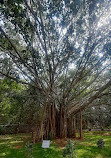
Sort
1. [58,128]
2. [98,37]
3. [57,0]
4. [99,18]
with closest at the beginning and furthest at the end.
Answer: [57,0]
[99,18]
[98,37]
[58,128]

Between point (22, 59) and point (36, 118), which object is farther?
point (36, 118)

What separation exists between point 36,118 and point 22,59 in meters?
4.17

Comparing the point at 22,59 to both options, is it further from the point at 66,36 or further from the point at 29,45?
the point at 66,36

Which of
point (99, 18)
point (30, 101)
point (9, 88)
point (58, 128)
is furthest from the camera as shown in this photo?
point (58, 128)

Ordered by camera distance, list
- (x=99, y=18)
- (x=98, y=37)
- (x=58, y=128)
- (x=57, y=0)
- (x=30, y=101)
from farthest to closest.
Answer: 1. (x=58, y=128)
2. (x=30, y=101)
3. (x=98, y=37)
4. (x=99, y=18)
5. (x=57, y=0)

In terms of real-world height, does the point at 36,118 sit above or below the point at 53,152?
above

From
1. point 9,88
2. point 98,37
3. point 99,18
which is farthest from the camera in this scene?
point 9,88

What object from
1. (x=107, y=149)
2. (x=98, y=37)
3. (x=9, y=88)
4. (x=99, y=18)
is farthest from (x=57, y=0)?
(x=107, y=149)

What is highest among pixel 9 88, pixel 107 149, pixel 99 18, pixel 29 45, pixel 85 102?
pixel 99 18

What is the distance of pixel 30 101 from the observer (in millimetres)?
6961

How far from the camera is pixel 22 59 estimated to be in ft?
15.4

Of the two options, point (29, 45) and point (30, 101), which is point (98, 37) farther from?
point (30, 101)

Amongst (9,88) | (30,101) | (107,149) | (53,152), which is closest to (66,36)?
(9,88)

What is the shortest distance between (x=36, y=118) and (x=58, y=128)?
5.85ft
